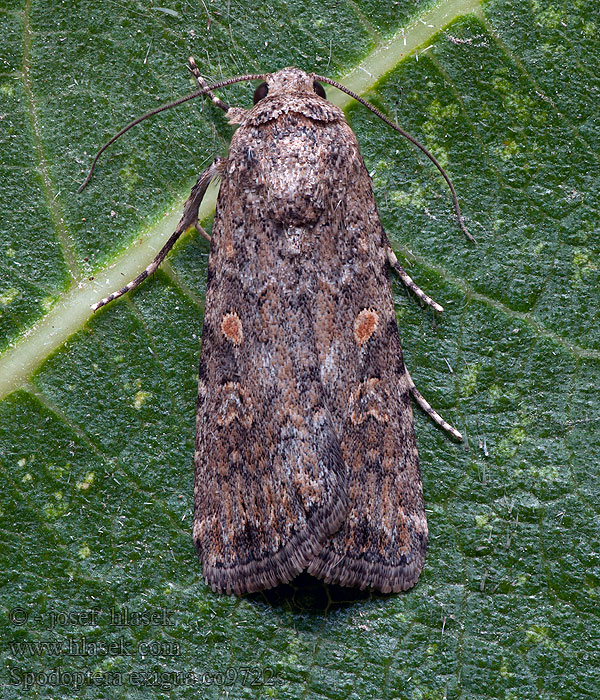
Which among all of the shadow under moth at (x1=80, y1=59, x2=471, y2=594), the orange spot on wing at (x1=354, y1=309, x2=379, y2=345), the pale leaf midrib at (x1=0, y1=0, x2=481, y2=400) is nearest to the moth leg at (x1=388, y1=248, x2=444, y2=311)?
the shadow under moth at (x1=80, y1=59, x2=471, y2=594)

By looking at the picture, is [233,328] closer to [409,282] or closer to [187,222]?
[187,222]

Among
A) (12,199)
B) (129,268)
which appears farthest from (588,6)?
(12,199)

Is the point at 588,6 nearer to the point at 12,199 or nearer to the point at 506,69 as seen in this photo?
the point at 506,69

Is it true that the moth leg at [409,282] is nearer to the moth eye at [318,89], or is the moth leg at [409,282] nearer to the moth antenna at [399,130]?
the moth antenna at [399,130]

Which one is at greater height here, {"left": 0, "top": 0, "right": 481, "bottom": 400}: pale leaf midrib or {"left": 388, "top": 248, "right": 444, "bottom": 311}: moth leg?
{"left": 0, "top": 0, "right": 481, "bottom": 400}: pale leaf midrib

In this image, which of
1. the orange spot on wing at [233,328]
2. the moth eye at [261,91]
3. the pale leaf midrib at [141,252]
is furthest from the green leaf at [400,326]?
the orange spot on wing at [233,328]

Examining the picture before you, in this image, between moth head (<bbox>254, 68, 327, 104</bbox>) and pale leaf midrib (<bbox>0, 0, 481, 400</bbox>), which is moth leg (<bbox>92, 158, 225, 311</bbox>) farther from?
moth head (<bbox>254, 68, 327, 104</bbox>)
